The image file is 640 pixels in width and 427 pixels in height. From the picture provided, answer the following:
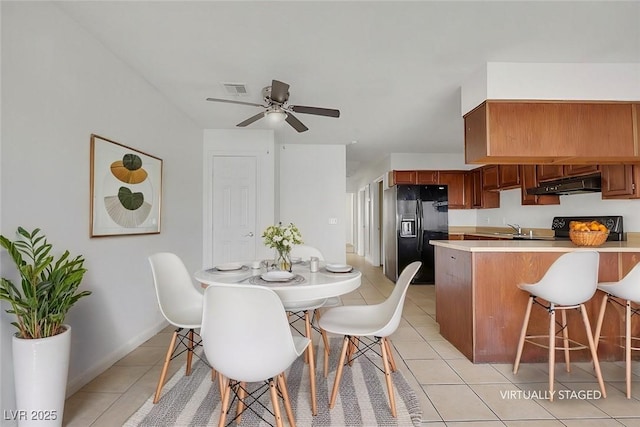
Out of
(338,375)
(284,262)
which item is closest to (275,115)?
(284,262)

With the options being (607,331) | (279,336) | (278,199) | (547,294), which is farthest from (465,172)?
(279,336)

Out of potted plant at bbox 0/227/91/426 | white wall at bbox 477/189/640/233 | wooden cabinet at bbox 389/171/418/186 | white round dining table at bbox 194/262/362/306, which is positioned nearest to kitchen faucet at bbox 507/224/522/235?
white wall at bbox 477/189/640/233

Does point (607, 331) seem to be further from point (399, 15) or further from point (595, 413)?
point (399, 15)

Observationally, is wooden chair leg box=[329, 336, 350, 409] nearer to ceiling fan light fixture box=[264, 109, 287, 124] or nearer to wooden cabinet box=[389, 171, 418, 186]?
ceiling fan light fixture box=[264, 109, 287, 124]

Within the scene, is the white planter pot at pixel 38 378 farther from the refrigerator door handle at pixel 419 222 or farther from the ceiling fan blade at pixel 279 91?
the refrigerator door handle at pixel 419 222

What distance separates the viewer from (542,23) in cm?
211

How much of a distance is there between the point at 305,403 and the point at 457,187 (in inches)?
199

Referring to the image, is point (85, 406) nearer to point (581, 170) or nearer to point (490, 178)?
point (581, 170)

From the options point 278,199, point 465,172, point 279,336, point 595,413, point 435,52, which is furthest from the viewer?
point 465,172

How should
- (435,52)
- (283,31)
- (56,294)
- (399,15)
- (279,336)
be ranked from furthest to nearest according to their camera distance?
1. (435,52)
2. (283,31)
3. (399,15)
4. (56,294)
5. (279,336)

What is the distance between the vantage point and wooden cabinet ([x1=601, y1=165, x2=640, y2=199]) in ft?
Answer: 9.79

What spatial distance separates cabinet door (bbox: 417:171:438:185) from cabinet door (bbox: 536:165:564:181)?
1.87m

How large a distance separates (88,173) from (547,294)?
3.21 metres

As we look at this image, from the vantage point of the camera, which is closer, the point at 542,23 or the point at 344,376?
the point at 542,23
